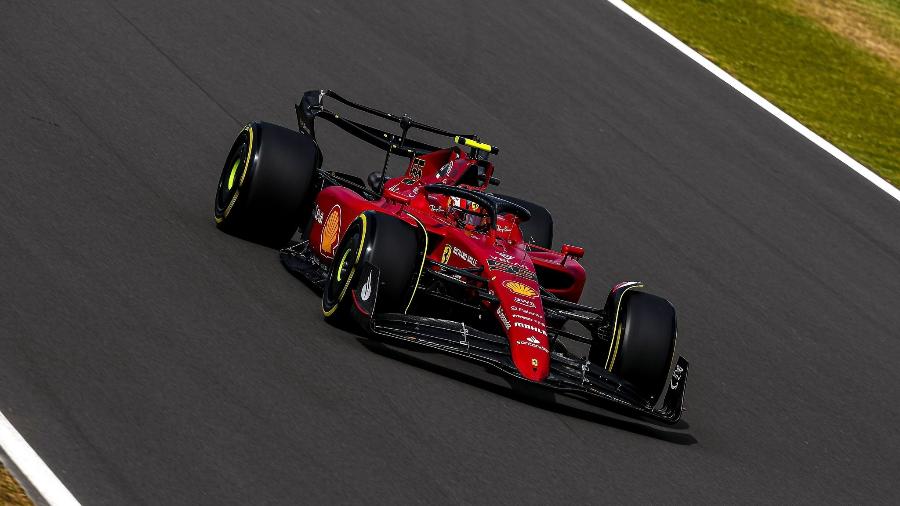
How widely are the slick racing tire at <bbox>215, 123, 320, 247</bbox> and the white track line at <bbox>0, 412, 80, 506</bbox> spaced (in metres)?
3.21

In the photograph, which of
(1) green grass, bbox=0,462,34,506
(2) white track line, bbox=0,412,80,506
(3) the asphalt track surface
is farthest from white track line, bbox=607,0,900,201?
(1) green grass, bbox=0,462,34,506

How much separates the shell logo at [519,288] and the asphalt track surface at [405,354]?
578 millimetres

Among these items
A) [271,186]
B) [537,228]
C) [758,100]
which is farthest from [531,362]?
[758,100]

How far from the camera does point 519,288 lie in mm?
9094

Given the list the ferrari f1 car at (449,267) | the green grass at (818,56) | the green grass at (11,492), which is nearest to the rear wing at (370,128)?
the ferrari f1 car at (449,267)

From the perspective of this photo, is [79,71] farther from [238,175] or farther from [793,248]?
[793,248]

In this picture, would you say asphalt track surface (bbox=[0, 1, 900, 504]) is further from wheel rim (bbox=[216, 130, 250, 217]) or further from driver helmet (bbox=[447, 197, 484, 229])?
driver helmet (bbox=[447, 197, 484, 229])

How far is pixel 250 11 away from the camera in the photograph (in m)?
15.2

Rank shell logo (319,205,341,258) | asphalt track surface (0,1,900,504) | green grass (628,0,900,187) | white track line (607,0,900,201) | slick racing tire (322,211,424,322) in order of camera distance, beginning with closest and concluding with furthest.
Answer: asphalt track surface (0,1,900,504) → slick racing tire (322,211,424,322) → shell logo (319,205,341,258) → white track line (607,0,900,201) → green grass (628,0,900,187)

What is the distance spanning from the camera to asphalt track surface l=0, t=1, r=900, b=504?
25.6ft

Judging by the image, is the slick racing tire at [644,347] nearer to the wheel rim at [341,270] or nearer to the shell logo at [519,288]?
the shell logo at [519,288]

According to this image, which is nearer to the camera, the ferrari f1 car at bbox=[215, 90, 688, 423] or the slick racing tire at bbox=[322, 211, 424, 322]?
the ferrari f1 car at bbox=[215, 90, 688, 423]

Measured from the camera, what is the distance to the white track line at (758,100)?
15234 mm

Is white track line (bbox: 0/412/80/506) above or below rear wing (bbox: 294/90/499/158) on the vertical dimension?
below
